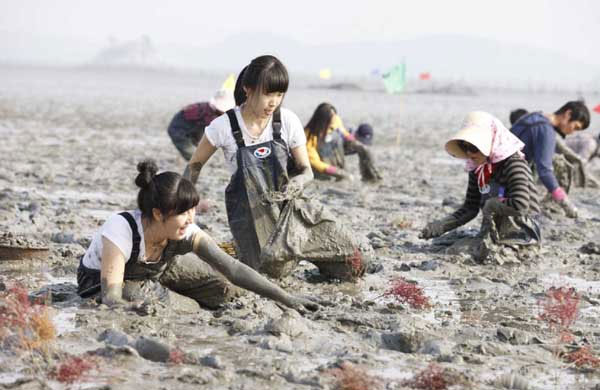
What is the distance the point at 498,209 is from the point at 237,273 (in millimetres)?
2656

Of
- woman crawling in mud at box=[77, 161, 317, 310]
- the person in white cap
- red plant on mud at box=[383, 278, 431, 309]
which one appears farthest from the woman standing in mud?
woman crawling in mud at box=[77, 161, 317, 310]


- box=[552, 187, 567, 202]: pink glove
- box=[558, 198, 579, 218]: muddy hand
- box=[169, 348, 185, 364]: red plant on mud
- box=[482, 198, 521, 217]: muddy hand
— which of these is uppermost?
box=[482, 198, 521, 217]: muddy hand

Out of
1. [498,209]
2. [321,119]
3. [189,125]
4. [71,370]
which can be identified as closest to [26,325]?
[71,370]

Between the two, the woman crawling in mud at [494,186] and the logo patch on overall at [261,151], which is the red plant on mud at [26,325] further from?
the woman crawling in mud at [494,186]

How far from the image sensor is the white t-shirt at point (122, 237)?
4961 millimetres

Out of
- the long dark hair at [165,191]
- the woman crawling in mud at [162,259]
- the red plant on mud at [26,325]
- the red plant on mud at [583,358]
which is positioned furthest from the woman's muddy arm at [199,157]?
the red plant on mud at [583,358]

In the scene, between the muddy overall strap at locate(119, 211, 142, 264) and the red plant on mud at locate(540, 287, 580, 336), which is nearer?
the muddy overall strap at locate(119, 211, 142, 264)

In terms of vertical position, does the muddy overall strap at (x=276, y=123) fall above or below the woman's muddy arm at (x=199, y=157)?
above

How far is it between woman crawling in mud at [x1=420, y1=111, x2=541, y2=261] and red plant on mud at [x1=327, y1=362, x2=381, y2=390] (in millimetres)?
3118

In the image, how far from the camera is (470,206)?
7449mm

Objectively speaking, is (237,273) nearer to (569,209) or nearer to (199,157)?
(199,157)

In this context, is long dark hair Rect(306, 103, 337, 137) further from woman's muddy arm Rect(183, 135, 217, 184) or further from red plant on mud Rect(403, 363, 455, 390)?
red plant on mud Rect(403, 363, 455, 390)

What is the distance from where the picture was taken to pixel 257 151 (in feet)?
19.8

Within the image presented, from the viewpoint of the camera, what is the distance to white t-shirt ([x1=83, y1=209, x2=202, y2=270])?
4.96 metres
